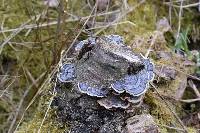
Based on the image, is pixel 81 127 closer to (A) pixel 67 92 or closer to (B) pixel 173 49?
(A) pixel 67 92

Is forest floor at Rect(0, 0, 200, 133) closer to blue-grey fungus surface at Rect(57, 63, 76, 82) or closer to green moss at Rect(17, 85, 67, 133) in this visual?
green moss at Rect(17, 85, 67, 133)

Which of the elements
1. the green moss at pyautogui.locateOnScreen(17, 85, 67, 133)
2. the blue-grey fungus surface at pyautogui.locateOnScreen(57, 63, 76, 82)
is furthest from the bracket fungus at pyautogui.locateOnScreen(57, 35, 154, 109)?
the green moss at pyautogui.locateOnScreen(17, 85, 67, 133)

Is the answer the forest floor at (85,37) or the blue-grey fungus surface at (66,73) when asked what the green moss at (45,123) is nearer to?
the forest floor at (85,37)

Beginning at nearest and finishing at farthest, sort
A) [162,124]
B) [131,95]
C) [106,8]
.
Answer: [131,95] < [162,124] < [106,8]

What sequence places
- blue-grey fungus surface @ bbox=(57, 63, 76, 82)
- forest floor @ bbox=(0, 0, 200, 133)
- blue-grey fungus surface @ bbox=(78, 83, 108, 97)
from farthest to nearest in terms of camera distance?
forest floor @ bbox=(0, 0, 200, 133), blue-grey fungus surface @ bbox=(57, 63, 76, 82), blue-grey fungus surface @ bbox=(78, 83, 108, 97)

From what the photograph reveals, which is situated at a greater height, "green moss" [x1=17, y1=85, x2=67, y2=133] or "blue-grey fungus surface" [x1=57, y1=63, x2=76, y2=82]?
"blue-grey fungus surface" [x1=57, y1=63, x2=76, y2=82]

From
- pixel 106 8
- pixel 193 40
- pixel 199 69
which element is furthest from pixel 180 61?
pixel 106 8

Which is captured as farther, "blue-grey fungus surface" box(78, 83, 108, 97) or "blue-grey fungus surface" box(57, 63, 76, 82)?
"blue-grey fungus surface" box(57, 63, 76, 82)

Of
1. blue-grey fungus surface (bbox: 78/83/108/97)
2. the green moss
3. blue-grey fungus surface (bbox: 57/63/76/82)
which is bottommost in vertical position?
the green moss

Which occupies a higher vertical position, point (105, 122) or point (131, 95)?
point (131, 95)
